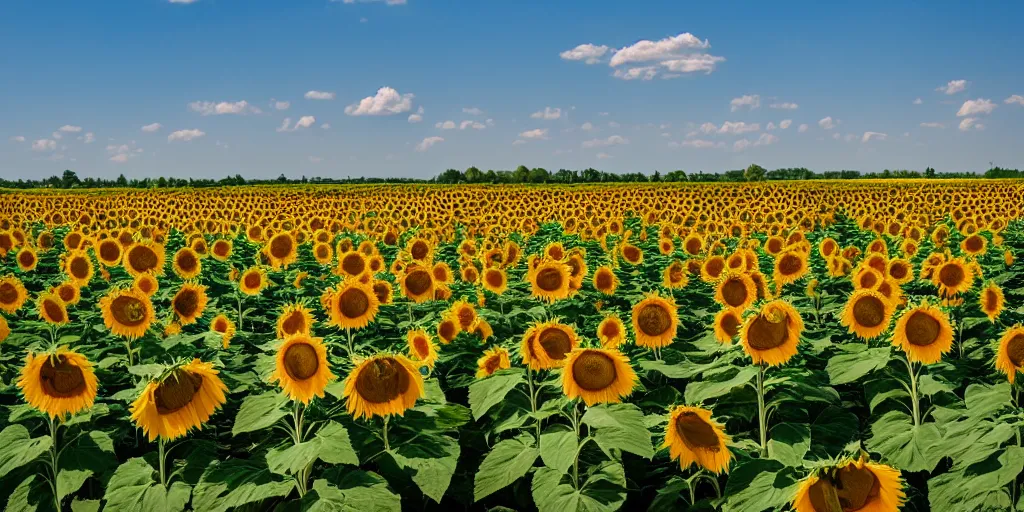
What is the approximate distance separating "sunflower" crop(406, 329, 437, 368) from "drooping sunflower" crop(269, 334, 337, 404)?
127cm

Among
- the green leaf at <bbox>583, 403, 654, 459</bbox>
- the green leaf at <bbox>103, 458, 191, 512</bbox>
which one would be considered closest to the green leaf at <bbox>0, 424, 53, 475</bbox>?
the green leaf at <bbox>103, 458, 191, 512</bbox>

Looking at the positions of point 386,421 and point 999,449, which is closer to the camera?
point 999,449

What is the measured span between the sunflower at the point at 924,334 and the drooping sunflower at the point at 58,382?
16.7 feet

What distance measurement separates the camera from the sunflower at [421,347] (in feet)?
17.8

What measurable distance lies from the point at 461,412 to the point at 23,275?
10980mm

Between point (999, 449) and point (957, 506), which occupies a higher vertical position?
point (999, 449)

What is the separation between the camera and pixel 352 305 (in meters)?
6.18

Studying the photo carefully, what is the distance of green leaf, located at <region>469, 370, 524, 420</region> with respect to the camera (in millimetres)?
4688

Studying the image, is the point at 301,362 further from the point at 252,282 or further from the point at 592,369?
the point at 252,282

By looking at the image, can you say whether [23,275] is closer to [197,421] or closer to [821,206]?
[197,421]

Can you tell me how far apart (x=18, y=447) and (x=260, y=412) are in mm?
1678

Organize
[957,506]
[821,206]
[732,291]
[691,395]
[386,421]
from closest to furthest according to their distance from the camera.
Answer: [957,506] < [386,421] < [691,395] < [732,291] < [821,206]

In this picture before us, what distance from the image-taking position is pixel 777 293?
27.3ft

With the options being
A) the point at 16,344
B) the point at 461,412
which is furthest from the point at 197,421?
the point at 16,344
